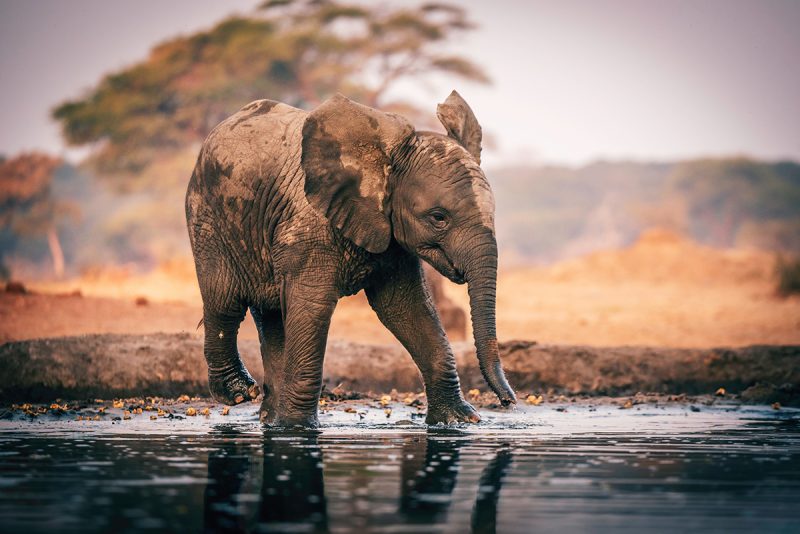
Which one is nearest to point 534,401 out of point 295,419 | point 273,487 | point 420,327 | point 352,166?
point 420,327

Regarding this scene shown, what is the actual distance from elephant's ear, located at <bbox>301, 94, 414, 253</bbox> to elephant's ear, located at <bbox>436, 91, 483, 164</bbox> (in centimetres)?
30

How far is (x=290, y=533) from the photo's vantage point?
15.2 feet

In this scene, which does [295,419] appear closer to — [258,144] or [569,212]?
[258,144]

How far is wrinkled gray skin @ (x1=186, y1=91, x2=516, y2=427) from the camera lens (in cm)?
812

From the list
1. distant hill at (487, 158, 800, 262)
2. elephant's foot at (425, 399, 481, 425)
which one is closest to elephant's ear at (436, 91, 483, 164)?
elephant's foot at (425, 399, 481, 425)

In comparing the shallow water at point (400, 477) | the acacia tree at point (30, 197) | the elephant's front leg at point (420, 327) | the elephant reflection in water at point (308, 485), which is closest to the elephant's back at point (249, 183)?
the elephant's front leg at point (420, 327)

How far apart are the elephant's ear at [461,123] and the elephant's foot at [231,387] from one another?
96.4 inches

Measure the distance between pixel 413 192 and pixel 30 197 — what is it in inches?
1697

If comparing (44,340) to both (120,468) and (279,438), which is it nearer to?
(279,438)

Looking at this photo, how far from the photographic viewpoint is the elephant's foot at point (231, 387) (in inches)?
383

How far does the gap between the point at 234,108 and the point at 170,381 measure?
82.3ft

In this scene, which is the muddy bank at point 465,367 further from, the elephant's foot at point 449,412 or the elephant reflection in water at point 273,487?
the elephant reflection in water at point 273,487

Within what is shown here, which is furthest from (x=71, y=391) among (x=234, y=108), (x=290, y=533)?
(x=234, y=108)

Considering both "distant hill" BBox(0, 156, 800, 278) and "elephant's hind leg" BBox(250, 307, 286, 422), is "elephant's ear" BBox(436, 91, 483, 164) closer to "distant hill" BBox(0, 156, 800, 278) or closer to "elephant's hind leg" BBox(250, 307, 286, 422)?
"elephant's hind leg" BBox(250, 307, 286, 422)
